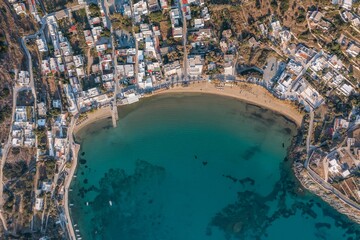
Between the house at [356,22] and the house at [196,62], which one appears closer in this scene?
the house at [356,22]

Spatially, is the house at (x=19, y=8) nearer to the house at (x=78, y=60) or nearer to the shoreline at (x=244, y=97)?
the house at (x=78, y=60)

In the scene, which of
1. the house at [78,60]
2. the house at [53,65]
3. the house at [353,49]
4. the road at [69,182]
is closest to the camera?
the house at [353,49]

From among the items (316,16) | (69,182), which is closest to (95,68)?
(69,182)

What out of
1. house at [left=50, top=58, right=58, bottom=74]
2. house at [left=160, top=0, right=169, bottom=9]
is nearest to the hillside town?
house at [left=160, top=0, right=169, bottom=9]

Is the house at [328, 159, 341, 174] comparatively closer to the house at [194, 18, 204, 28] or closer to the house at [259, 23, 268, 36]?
the house at [259, 23, 268, 36]

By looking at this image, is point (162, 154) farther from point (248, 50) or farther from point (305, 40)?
point (305, 40)

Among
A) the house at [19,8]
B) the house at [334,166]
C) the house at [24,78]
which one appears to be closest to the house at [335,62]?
the house at [334,166]
